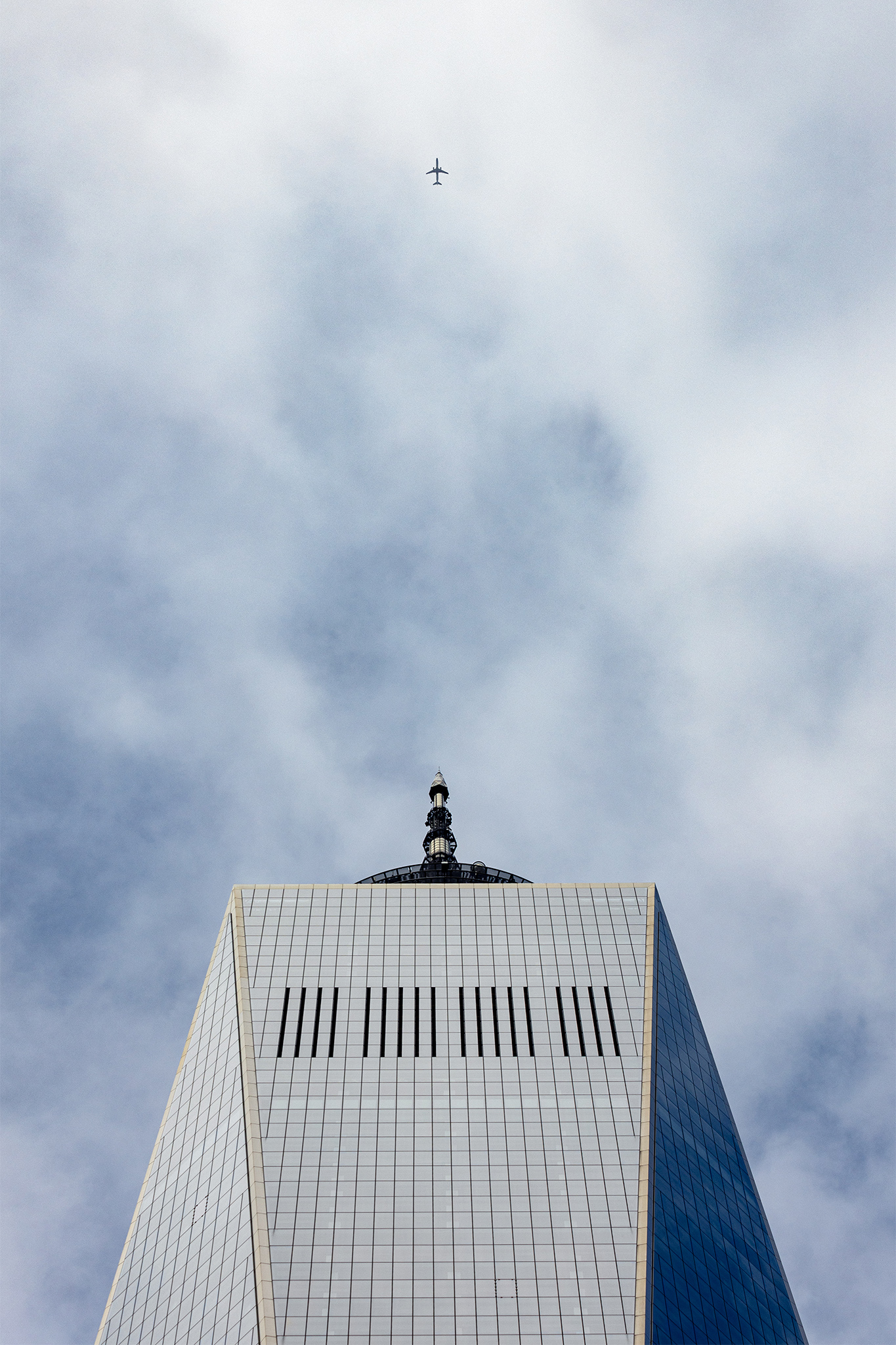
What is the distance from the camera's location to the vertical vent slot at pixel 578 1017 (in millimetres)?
105000

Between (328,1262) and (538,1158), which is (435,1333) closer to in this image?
(328,1262)

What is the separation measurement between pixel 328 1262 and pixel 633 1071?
97.1 feet

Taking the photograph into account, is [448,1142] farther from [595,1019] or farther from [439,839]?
[439,839]

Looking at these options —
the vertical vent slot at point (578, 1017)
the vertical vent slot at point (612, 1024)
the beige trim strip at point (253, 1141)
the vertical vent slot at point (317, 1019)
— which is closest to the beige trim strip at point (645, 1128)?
the vertical vent slot at point (612, 1024)

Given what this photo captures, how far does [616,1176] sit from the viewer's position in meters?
94.5

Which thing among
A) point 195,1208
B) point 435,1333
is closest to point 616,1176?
point 435,1333

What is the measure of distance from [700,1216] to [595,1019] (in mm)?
17828

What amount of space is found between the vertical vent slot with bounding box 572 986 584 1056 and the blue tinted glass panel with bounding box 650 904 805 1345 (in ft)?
22.2

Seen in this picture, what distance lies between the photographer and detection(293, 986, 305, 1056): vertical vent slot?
345 ft

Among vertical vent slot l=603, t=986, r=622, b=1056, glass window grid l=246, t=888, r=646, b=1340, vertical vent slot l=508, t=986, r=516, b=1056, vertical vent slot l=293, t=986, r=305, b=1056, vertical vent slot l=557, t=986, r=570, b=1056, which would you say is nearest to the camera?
glass window grid l=246, t=888, r=646, b=1340

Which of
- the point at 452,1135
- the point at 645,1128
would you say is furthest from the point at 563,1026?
the point at 452,1135

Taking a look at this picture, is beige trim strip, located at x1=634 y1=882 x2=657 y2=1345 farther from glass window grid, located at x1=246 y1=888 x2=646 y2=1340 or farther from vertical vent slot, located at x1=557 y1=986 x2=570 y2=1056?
vertical vent slot, located at x1=557 y1=986 x2=570 y2=1056

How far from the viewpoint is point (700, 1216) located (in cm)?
9688

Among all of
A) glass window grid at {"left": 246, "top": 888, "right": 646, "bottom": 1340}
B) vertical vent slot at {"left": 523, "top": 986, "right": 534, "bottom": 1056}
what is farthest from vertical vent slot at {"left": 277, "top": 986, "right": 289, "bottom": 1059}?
vertical vent slot at {"left": 523, "top": 986, "right": 534, "bottom": 1056}
